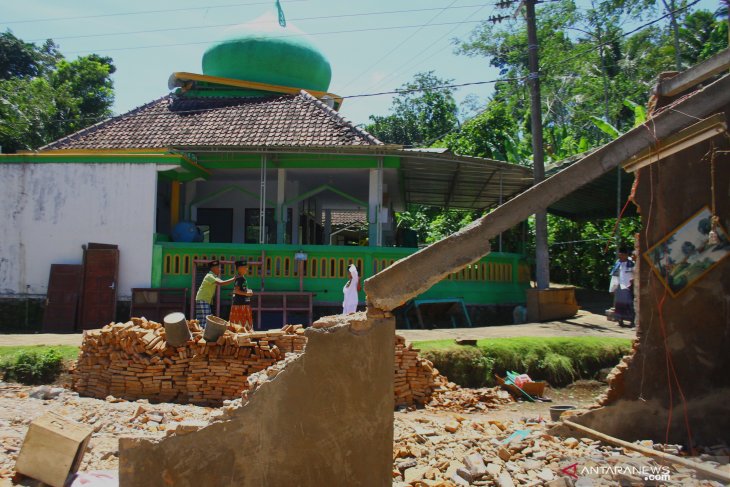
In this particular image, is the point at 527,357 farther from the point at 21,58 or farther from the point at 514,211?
the point at 21,58

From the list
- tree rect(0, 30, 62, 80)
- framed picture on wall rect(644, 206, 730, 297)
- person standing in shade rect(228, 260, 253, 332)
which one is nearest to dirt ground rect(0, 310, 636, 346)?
person standing in shade rect(228, 260, 253, 332)

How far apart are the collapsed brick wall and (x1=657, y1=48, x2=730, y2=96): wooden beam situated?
5075 millimetres

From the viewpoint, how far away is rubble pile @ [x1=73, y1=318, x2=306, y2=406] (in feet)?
30.5

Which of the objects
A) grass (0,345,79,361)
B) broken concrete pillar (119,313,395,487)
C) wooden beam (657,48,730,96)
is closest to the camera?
broken concrete pillar (119,313,395,487)

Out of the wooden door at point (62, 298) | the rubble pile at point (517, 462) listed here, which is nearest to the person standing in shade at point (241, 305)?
the rubble pile at point (517, 462)

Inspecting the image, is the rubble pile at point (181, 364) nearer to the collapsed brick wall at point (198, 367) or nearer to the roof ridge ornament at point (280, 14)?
the collapsed brick wall at point (198, 367)

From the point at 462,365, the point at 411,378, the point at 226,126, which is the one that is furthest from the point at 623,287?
the point at 226,126

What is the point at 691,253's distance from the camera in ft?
20.3

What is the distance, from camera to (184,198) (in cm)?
1672

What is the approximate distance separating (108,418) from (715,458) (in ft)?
23.0

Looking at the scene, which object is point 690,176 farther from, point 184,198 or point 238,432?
point 184,198

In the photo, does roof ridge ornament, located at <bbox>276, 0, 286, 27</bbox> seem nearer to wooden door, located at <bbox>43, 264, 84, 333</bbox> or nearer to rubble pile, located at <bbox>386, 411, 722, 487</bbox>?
wooden door, located at <bbox>43, 264, 84, 333</bbox>

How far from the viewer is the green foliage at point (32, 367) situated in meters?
9.70

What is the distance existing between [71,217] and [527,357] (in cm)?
1045
